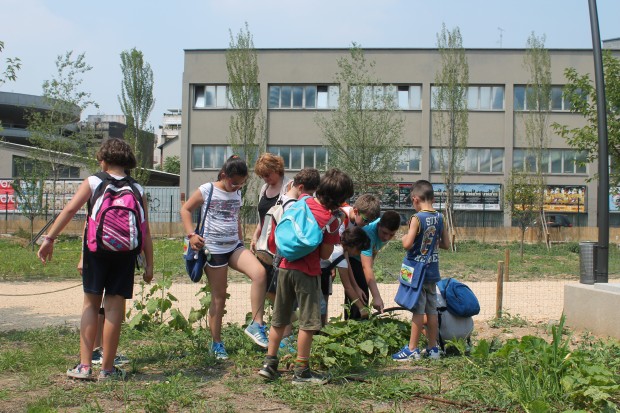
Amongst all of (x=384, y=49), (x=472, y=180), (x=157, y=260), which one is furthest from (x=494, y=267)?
(x=384, y=49)

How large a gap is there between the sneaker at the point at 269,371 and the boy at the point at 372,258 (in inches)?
41.7

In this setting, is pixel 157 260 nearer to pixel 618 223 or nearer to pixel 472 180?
pixel 472 180

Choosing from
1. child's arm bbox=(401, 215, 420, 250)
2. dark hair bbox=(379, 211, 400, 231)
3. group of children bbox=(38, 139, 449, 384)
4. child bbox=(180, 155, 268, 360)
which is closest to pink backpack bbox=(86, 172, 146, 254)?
group of children bbox=(38, 139, 449, 384)

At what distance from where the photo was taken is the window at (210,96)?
38.3 meters

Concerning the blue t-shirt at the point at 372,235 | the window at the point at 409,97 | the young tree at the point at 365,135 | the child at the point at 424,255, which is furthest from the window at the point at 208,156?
the child at the point at 424,255

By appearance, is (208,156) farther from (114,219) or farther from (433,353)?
(114,219)

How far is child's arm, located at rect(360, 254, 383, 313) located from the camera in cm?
563

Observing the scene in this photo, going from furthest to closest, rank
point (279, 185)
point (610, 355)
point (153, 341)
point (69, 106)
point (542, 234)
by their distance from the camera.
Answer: point (542, 234) → point (69, 106) → point (153, 341) → point (279, 185) → point (610, 355)

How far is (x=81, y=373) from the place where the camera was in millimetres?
4727

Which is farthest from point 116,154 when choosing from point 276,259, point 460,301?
point 460,301

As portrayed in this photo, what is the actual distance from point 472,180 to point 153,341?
32.6 m

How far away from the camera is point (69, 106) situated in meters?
30.9

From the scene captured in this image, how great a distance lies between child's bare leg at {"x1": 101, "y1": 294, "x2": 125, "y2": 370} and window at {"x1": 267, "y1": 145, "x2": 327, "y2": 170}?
32.6 metres

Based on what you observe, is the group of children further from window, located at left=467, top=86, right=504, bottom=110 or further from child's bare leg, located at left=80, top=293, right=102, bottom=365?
window, located at left=467, top=86, right=504, bottom=110
